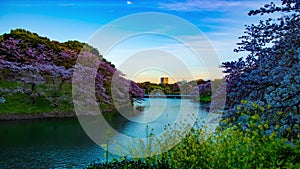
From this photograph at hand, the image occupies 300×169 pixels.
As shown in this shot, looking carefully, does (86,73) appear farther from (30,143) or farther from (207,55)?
(207,55)

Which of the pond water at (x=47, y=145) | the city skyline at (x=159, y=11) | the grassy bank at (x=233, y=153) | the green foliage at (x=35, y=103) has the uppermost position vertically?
the city skyline at (x=159, y=11)

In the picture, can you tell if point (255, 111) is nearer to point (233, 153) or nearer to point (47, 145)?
point (233, 153)

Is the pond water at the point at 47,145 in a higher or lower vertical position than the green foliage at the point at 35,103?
lower

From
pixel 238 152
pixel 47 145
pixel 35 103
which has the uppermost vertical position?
pixel 35 103

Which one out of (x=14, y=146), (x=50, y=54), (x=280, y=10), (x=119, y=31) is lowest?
(x=14, y=146)

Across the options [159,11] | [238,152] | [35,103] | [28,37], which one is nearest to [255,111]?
[238,152]

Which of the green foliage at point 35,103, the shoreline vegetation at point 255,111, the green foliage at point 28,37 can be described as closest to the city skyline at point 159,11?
the shoreline vegetation at point 255,111

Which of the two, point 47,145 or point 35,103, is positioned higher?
point 35,103

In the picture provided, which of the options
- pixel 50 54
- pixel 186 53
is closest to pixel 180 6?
pixel 186 53

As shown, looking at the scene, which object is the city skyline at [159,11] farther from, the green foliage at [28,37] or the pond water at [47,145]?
the green foliage at [28,37]

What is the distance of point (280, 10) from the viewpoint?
200 inches

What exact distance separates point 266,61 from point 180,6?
29.5 ft

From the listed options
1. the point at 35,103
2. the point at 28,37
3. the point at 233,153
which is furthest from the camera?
the point at 28,37

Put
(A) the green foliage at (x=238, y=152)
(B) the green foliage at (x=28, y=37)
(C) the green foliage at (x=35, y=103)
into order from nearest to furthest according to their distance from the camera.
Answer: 1. (A) the green foliage at (x=238, y=152)
2. (C) the green foliage at (x=35, y=103)
3. (B) the green foliage at (x=28, y=37)
